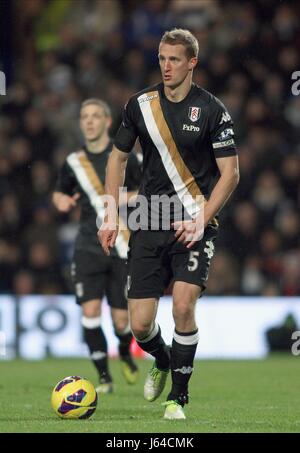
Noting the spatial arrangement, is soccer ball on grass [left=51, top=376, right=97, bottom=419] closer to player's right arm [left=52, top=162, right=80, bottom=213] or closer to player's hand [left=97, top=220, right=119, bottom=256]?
player's hand [left=97, top=220, right=119, bottom=256]

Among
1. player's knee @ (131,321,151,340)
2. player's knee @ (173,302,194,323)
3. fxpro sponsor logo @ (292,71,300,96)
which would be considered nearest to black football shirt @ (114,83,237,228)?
player's knee @ (173,302,194,323)

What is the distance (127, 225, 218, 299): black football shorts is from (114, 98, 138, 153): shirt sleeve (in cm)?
56

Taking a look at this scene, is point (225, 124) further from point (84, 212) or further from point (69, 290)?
point (69, 290)

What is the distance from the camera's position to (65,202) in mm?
9961

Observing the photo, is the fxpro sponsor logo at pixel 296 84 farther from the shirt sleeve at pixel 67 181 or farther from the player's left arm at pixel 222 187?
the player's left arm at pixel 222 187

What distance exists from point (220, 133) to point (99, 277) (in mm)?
2931

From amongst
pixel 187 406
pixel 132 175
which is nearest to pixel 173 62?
pixel 187 406

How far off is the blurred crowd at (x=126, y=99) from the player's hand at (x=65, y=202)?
4.75 metres

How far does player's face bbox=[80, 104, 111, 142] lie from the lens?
997 centimetres

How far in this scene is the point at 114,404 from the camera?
28.7ft

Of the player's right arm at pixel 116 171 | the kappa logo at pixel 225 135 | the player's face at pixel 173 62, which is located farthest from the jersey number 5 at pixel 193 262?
the player's face at pixel 173 62

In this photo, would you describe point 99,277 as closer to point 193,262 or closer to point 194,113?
point 193,262

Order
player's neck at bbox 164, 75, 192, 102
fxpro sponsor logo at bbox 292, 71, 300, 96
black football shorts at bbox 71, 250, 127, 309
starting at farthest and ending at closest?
fxpro sponsor logo at bbox 292, 71, 300, 96
black football shorts at bbox 71, 250, 127, 309
player's neck at bbox 164, 75, 192, 102

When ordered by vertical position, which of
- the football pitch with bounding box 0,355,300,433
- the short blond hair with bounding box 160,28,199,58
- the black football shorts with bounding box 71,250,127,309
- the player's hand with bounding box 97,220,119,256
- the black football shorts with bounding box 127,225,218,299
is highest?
the short blond hair with bounding box 160,28,199,58
